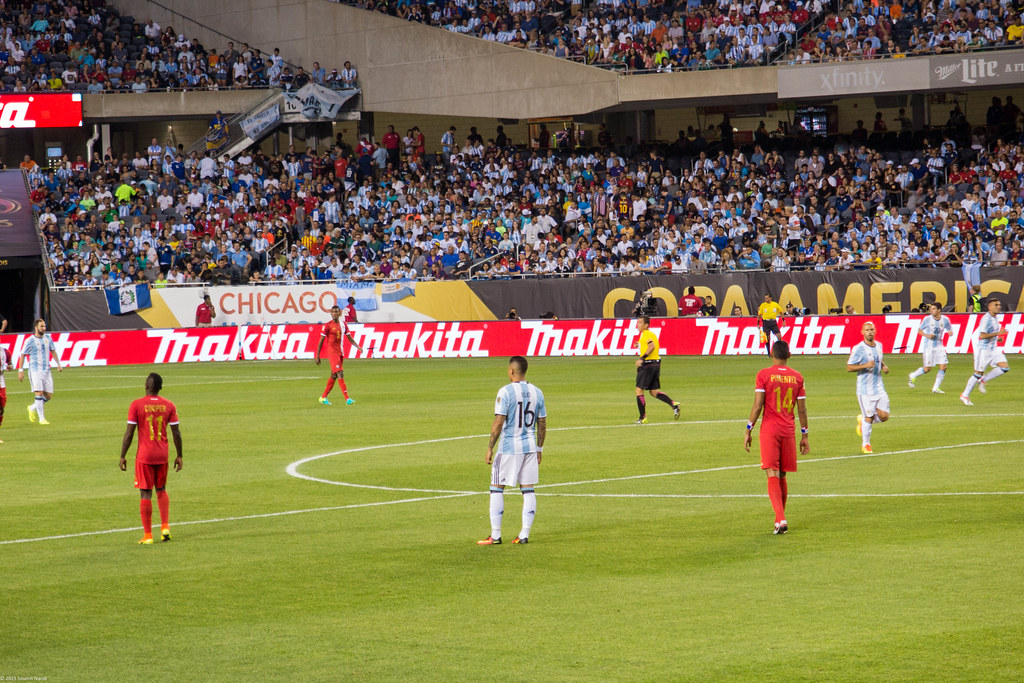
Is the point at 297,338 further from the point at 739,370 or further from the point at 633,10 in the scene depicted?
the point at 633,10

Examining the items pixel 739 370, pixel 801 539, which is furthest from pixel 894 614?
pixel 739 370

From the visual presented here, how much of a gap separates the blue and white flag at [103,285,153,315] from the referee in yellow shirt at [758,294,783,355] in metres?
23.0

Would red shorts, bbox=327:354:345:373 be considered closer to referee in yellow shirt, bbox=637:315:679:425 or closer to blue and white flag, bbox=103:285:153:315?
referee in yellow shirt, bbox=637:315:679:425

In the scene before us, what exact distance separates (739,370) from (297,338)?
16.2 m

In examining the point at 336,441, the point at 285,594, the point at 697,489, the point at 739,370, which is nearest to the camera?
the point at 285,594

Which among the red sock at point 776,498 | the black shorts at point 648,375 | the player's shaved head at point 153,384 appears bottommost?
the red sock at point 776,498

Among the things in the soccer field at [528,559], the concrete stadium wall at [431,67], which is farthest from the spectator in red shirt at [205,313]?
the soccer field at [528,559]

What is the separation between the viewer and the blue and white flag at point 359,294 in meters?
48.5

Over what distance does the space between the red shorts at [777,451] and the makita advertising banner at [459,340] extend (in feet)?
92.5

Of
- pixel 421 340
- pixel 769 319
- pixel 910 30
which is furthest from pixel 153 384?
pixel 910 30

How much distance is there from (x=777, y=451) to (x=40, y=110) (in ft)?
163

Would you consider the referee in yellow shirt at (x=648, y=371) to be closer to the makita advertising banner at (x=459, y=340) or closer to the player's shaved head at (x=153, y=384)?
the player's shaved head at (x=153, y=384)

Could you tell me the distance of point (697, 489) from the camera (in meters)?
17.4

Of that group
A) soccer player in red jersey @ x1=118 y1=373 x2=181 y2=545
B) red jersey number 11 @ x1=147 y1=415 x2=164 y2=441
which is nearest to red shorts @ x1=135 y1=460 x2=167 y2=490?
soccer player in red jersey @ x1=118 y1=373 x2=181 y2=545
